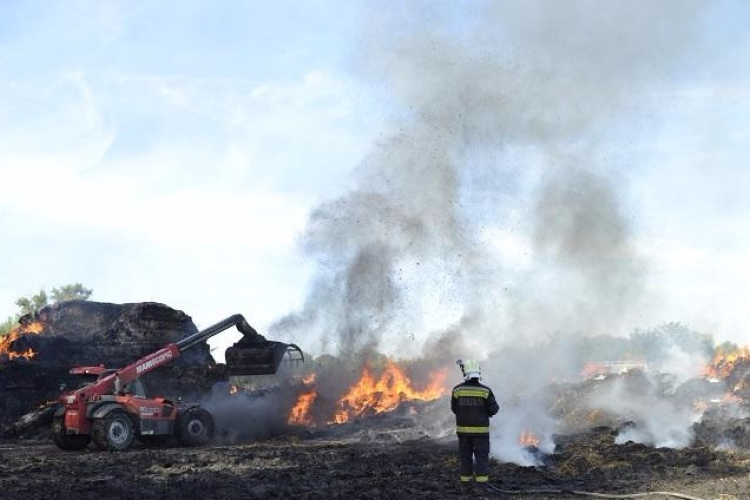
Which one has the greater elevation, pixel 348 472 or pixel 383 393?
pixel 383 393

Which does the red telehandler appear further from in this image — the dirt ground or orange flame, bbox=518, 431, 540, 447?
orange flame, bbox=518, 431, 540, 447

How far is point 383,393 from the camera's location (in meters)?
28.3

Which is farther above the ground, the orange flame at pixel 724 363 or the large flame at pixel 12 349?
the large flame at pixel 12 349

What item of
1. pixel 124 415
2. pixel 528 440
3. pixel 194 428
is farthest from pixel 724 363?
pixel 124 415

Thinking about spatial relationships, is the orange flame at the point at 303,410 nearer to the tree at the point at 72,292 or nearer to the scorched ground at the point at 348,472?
the scorched ground at the point at 348,472

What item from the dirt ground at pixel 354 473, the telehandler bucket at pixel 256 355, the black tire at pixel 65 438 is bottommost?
the dirt ground at pixel 354 473

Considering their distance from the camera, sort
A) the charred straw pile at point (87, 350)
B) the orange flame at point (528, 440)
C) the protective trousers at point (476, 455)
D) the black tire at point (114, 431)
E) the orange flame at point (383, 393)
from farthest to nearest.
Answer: the orange flame at point (383, 393) < the charred straw pile at point (87, 350) < the black tire at point (114, 431) < the orange flame at point (528, 440) < the protective trousers at point (476, 455)

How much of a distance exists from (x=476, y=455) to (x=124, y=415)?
971 cm

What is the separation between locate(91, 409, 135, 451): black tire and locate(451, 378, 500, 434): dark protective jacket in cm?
942

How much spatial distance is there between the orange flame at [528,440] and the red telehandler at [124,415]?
25.4 feet

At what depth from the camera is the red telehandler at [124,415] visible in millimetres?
17281

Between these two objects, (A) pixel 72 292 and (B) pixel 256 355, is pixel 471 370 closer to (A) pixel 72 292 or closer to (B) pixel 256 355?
(B) pixel 256 355

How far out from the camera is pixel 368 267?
3072 centimetres

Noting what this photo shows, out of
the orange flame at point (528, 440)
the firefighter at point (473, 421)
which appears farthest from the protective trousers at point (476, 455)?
the orange flame at point (528, 440)
